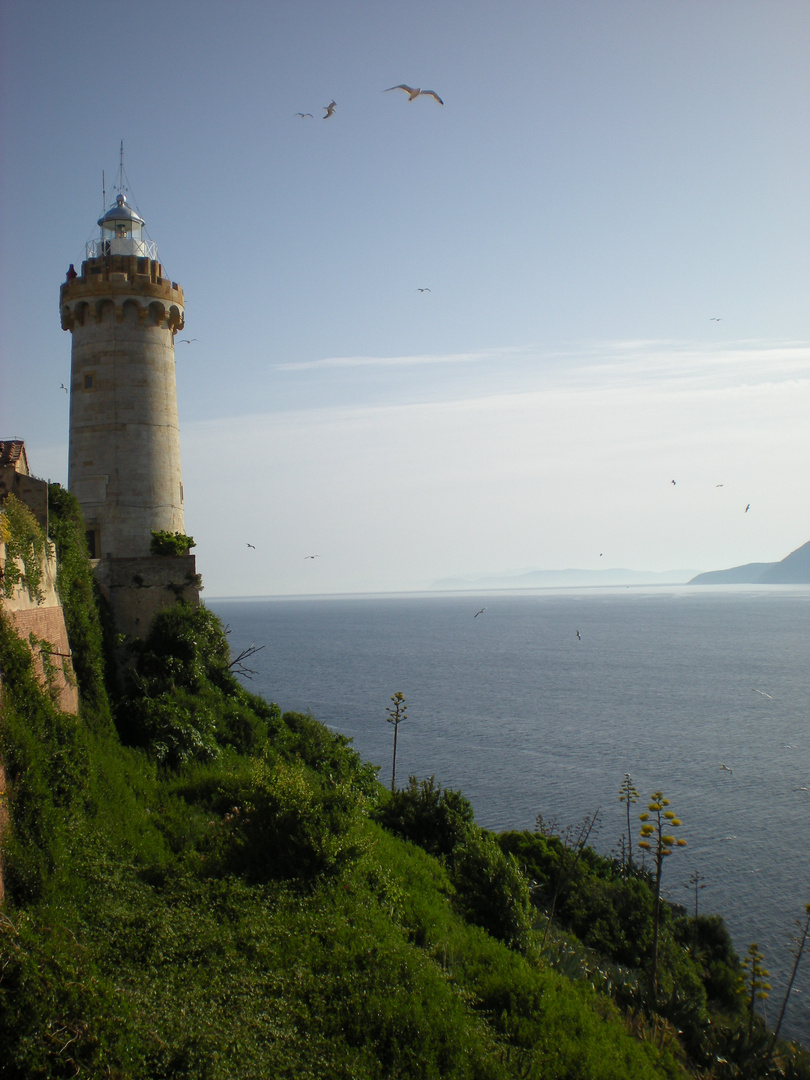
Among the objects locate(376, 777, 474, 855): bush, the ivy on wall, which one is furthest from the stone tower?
locate(376, 777, 474, 855): bush

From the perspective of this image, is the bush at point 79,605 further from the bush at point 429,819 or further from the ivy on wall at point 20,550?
the bush at point 429,819

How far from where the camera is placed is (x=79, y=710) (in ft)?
65.1

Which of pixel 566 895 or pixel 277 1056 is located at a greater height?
pixel 277 1056

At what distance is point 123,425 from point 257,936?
19232 millimetres

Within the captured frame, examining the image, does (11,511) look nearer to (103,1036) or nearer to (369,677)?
(103,1036)

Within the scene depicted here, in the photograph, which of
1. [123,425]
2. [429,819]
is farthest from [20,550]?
[429,819]

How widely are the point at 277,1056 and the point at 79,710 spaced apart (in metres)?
12.7

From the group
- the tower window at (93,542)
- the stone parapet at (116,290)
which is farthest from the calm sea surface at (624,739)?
the stone parapet at (116,290)

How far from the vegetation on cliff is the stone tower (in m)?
3.12

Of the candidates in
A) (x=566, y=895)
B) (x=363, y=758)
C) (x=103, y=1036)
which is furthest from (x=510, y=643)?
(x=103, y=1036)

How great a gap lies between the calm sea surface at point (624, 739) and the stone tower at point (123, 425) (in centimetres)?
2037

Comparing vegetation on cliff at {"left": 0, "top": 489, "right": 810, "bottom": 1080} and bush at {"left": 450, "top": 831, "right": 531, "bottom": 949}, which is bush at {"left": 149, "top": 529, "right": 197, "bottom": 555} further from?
bush at {"left": 450, "top": 831, "right": 531, "bottom": 949}

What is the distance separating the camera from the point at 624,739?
199ft

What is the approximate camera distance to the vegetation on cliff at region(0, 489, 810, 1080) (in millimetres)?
9422
